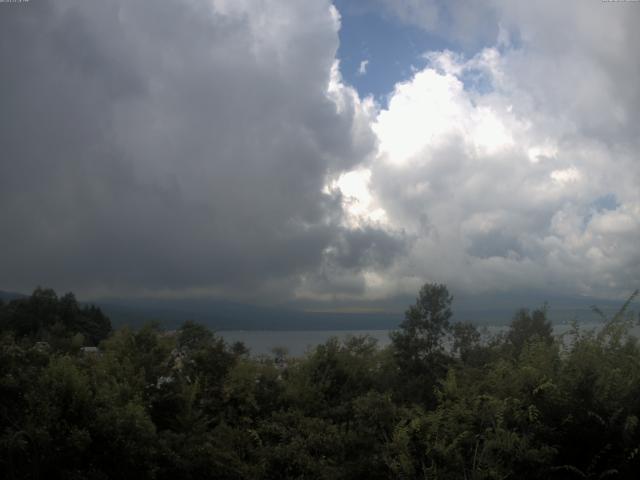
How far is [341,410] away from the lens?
12.2 metres

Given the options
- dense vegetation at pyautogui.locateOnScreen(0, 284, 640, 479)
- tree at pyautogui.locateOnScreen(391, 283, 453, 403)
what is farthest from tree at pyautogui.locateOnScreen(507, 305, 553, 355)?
tree at pyautogui.locateOnScreen(391, 283, 453, 403)

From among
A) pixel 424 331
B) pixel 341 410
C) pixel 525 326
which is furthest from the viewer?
pixel 525 326

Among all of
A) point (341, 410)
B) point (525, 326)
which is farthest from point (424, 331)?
point (525, 326)

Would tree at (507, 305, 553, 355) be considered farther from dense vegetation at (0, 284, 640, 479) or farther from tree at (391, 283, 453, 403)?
tree at (391, 283, 453, 403)

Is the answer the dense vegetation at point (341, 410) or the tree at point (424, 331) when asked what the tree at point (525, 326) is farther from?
the tree at point (424, 331)

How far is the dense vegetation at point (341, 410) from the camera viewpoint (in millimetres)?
8016

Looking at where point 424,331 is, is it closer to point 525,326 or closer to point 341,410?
point 341,410

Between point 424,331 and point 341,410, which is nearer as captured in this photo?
point 341,410

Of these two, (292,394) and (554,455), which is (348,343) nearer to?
(292,394)

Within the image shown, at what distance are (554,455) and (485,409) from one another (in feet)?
3.70

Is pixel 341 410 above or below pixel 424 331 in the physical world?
below

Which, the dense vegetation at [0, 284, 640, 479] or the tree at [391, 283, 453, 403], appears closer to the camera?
the dense vegetation at [0, 284, 640, 479]

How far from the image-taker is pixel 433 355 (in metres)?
13.7

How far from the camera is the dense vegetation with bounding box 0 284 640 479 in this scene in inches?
316
